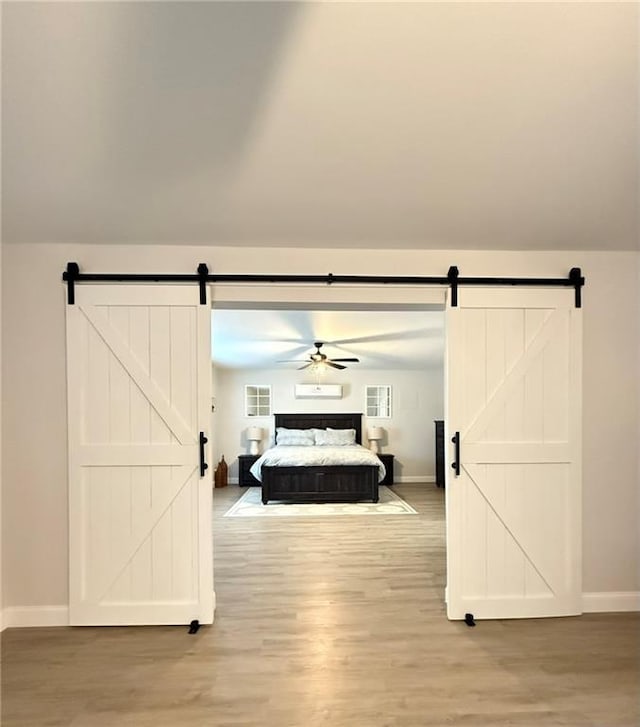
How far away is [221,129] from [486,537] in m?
2.79

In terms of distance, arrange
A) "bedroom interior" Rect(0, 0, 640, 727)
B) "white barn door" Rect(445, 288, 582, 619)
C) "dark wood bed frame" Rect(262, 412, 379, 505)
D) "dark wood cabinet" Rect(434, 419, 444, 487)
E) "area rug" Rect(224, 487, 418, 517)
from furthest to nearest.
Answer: "dark wood cabinet" Rect(434, 419, 444, 487), "dark wood bed frame" Rect(262, 412, 379, 505), "area rug" Rect(224, 487, 418, 517), "white barn door" Rect(445, 288, 582, 619), "bedroom interior" Rect(0, 0, 640, 727)

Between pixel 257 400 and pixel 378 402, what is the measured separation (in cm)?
242

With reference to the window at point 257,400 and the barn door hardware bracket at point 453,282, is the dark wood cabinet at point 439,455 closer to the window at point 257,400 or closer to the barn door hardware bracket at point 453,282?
the window at point 257,400

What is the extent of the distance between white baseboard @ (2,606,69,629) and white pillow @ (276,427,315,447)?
5.46 meters

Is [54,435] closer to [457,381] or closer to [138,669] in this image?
[138,669]

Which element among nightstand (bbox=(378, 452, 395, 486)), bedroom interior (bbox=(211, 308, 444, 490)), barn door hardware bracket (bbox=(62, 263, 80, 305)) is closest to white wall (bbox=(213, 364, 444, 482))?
bedroom interior (bbox=(211, 308, 444, 490))

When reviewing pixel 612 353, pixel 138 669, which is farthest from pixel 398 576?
pixel 612 353

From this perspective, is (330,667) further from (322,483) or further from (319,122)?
(322,483)

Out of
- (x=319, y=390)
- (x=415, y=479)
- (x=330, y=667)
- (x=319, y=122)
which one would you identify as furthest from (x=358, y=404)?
(x=319, y=122)

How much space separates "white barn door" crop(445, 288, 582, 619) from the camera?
2812mm

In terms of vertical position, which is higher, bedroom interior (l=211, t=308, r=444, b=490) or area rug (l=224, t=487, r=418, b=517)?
bedroom interior (l=211, t=308, r=444, b=490)

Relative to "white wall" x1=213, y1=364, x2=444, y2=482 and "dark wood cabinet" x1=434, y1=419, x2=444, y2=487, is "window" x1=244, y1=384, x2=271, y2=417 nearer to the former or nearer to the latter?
"white wall" x1=213, y1=364, x2=444, y2=482

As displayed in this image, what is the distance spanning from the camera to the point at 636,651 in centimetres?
243

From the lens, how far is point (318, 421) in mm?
8594
